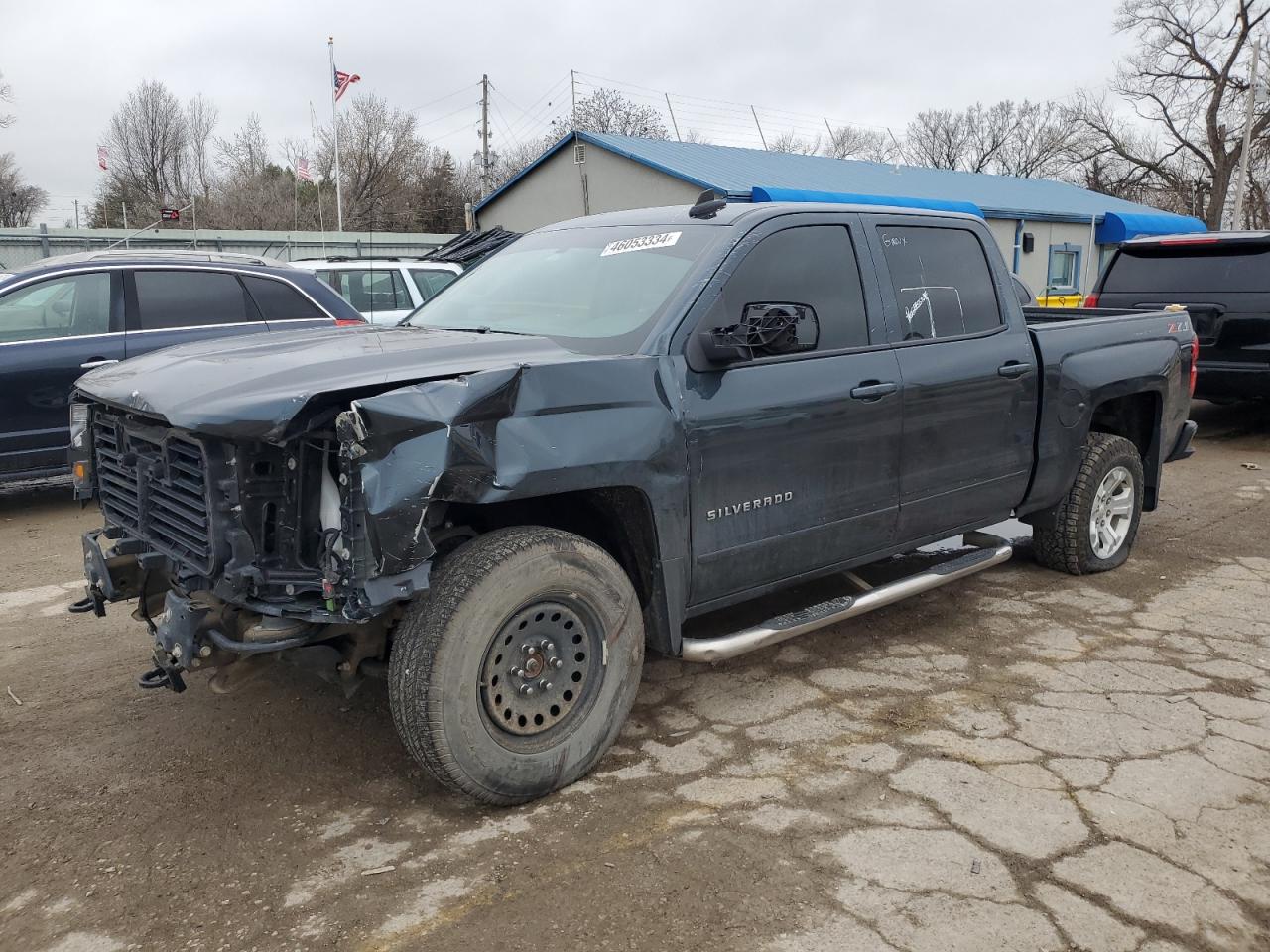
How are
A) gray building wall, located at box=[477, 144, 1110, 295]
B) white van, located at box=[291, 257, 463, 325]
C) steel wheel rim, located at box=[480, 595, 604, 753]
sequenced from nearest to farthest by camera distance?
steel wheel rim, located at box=[480, 595, 604, 753], white van, located at box=[291, 257, 463, 325], gray building wall, located at box=[477, 144, 1110, 295]

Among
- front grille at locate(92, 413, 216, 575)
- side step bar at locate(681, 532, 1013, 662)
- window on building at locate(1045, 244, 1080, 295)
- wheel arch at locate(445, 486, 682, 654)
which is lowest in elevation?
side step bar at locate(681, 532, 1013, 662)

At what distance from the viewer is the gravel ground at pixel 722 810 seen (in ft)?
8.32

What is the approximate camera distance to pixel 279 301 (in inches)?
301

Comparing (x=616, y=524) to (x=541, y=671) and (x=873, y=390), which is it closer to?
(x=541, y=671)

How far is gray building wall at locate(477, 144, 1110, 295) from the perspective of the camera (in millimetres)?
21922

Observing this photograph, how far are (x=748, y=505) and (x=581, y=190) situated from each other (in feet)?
71.6

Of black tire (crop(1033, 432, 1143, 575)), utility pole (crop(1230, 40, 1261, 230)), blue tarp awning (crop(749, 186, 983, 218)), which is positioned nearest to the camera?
black tire (crop(1033, 432, 1143, 575))

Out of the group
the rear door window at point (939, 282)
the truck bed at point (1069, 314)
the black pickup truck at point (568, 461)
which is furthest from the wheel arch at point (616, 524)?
the truck bed at point (1069, 314)

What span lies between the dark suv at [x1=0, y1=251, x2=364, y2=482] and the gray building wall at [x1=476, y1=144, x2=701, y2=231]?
1346 cm

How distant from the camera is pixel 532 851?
2844mm

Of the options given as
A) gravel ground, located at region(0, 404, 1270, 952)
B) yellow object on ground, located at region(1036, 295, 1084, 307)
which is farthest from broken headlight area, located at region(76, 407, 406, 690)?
yellow object on ground, located at region(1036, 295, 1084, 307)

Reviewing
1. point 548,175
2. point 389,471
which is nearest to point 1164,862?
point 389,471

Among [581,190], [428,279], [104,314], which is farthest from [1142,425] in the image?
[581,190]

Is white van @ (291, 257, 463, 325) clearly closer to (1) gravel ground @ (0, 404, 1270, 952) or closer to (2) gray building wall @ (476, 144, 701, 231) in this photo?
(1) gravel ground @ (0, 404, 1270, 952)
